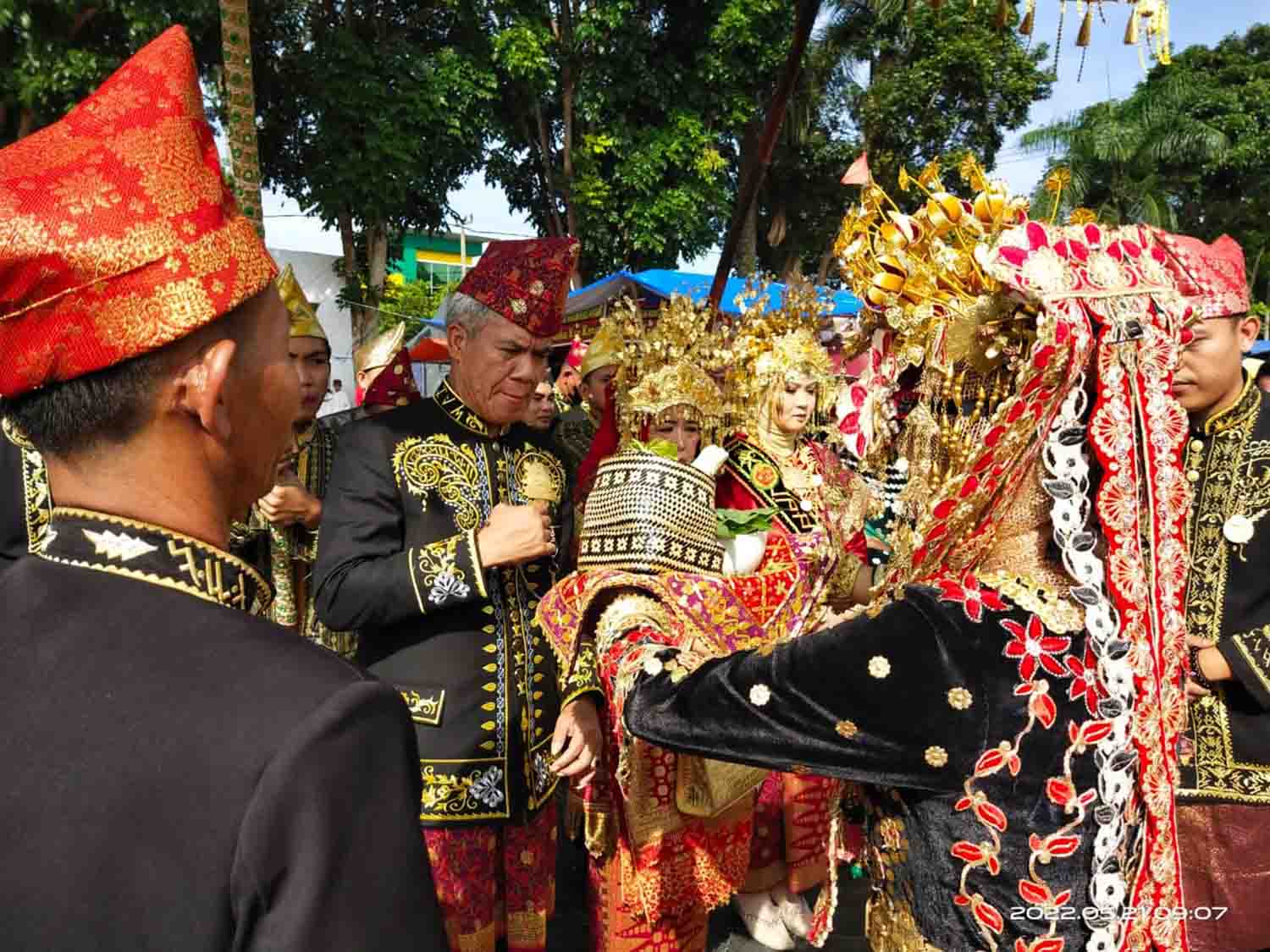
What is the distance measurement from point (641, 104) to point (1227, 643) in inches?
587

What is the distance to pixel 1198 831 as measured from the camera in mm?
2783

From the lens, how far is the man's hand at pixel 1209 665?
8.74 feet

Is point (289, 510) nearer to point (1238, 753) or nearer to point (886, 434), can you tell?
point (886, 434)

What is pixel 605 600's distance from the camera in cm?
245

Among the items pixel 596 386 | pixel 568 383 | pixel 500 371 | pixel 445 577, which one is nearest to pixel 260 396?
pixel 445 577

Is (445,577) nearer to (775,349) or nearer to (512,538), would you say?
(512,538)

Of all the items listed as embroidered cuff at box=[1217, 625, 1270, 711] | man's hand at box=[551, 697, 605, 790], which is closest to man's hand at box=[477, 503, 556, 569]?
man's hand at box=[551, 697, 605, 790]

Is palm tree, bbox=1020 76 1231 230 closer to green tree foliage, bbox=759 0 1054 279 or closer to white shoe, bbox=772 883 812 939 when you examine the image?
green tree foliage, bbox=759 0 1054 279

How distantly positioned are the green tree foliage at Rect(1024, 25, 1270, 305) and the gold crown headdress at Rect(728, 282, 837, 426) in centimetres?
2490

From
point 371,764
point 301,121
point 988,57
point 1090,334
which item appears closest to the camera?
point 371,764

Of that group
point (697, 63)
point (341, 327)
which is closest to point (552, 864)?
point (697, 63)

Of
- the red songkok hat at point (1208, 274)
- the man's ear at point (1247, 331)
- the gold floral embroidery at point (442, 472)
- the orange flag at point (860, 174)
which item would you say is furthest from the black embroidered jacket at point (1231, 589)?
the gold floral embroidery at point (442, 472)

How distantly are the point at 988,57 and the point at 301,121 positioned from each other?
13.4m

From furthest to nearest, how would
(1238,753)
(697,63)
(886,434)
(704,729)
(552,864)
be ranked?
(697,63), (552,864), (1238,753), (886,434), (704,729)
